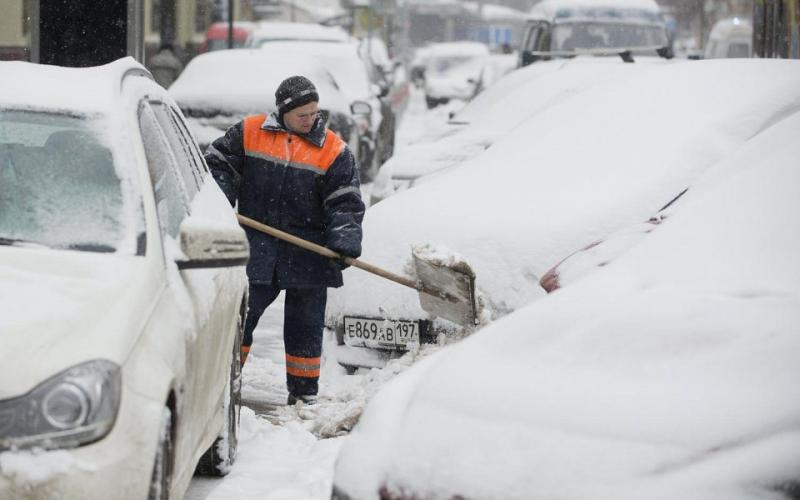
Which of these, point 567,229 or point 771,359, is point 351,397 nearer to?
point 567,229

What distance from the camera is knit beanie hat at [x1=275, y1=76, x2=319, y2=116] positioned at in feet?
23.8

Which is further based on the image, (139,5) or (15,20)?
(15,20)

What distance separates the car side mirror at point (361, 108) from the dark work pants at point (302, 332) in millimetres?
9661

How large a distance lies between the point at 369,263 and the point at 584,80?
5.50 metres

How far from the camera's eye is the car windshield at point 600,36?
19.3 meters

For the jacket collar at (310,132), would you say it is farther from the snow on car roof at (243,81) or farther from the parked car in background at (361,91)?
the parked car in background at (361,91)

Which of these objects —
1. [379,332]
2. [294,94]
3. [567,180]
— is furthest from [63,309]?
[567,180]

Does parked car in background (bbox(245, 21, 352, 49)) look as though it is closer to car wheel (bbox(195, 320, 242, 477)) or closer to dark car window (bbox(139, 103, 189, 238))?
car wheel (bbox(195, 320, 242, 477))

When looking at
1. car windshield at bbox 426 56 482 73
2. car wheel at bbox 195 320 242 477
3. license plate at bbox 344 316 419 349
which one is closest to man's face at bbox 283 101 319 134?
license plate at bbox 344 316 419 349

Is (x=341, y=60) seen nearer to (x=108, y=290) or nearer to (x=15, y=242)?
(x=15, y=242)

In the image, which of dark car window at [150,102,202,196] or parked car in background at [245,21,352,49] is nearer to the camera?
dark car window at [150,102,202,196]

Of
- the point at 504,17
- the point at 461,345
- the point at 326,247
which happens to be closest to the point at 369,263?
the point at 326,247

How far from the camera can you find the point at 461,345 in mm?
3867

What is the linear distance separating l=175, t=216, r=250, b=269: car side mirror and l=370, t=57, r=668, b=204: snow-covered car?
5286 millimetres
